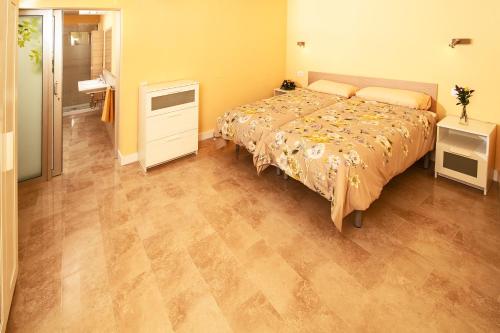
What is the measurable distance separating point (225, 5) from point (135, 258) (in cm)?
366

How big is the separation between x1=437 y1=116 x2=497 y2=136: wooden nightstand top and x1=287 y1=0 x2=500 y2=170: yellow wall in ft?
0.43

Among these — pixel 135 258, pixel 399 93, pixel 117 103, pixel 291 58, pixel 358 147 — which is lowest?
pixel 135 258

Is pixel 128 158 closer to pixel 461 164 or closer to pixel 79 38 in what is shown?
pixel 79 38

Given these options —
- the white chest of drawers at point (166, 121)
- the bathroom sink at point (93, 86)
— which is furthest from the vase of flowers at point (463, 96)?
the bathroom sink at point (93, 86)

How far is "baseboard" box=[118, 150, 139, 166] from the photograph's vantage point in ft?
12.4

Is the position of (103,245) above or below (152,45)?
below

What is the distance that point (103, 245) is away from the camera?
2.36m

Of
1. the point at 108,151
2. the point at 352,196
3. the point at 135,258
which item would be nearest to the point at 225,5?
the point at 108,151

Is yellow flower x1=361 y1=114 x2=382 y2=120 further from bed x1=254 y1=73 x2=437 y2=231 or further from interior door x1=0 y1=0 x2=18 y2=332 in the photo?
interior door x1=0 y1=0 x2=18 y2=332

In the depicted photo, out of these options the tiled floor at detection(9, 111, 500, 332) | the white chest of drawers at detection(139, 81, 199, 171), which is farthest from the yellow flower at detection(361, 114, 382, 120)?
the white chest of drawers at detection(139, 81, 199, 171)

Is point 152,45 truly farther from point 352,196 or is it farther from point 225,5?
point 352,196

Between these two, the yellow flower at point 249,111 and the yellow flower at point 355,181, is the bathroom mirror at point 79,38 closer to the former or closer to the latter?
the yellow flower at point 249,111

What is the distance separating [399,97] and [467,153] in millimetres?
1019

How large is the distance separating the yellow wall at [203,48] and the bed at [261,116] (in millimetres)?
957
